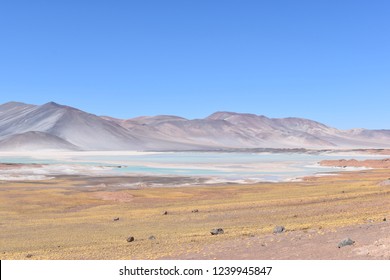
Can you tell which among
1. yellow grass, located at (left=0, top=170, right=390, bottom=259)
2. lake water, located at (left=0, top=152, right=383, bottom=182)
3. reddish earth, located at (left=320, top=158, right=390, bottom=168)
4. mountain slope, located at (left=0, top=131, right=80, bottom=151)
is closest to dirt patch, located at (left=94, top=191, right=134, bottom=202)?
yellow grass, located at (left=0, top=170, right=390, bottom=259)

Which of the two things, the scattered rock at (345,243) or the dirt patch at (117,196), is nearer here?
the scattered rock at (345,243)

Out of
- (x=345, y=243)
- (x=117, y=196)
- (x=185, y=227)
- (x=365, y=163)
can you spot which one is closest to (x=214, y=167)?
(x=365, y=163)

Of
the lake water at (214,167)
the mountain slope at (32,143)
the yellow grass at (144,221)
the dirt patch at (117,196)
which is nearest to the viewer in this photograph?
the yellow grass at (144,221)

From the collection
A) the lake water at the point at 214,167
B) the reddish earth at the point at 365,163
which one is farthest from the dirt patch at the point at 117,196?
the reddish earth at the point at 365,163

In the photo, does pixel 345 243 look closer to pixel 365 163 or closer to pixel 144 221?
pixel 144 221

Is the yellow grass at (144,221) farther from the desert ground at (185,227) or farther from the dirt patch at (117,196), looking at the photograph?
Result: the dirt patch at (117,196)

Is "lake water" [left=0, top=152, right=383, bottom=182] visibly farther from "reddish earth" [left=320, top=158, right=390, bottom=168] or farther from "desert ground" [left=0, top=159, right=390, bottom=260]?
"desert ground" [left=0, top=159, right=390, bottom=260]

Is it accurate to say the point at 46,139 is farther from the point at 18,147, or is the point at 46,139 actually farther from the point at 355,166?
the point at 355,166

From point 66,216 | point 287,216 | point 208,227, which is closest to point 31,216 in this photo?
point 66,216
